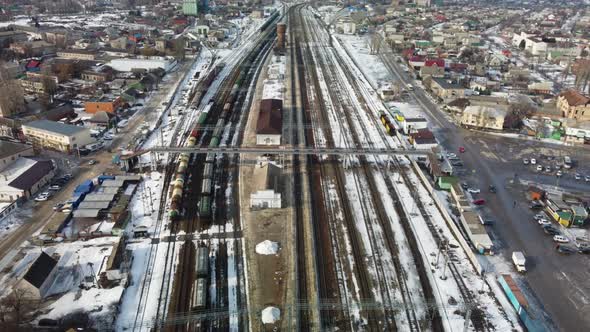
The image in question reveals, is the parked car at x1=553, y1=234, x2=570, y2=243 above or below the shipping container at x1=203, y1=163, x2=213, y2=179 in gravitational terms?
below

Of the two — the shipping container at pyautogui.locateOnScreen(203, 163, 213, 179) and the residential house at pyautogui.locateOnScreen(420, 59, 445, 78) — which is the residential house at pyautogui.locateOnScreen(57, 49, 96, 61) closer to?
the shipping container at pyautogui.locateOnScreen(203, 163, 213, 179)

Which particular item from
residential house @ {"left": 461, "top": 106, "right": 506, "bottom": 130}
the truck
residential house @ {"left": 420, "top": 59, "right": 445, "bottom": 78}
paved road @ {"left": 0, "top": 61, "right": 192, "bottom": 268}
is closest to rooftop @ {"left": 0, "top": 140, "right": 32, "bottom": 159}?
paved road @ {"left": 0, "top": 61, "right": 192, "bottom": 268}

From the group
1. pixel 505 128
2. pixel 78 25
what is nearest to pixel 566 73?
pixel 505 128

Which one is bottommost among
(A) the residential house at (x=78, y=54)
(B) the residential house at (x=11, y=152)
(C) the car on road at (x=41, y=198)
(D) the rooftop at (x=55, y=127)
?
(C) the car on road at (x=41, y=198)

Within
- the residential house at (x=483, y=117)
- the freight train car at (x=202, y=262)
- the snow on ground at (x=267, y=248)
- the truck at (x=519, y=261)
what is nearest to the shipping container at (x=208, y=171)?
the freight train car at (x=202, y=262)

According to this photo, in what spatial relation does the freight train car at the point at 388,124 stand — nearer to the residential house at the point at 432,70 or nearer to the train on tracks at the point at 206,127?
the train on tracks at the point at 206,127

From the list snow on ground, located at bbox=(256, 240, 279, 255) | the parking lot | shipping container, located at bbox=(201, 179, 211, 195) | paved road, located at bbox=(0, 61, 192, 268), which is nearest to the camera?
the parking lot
